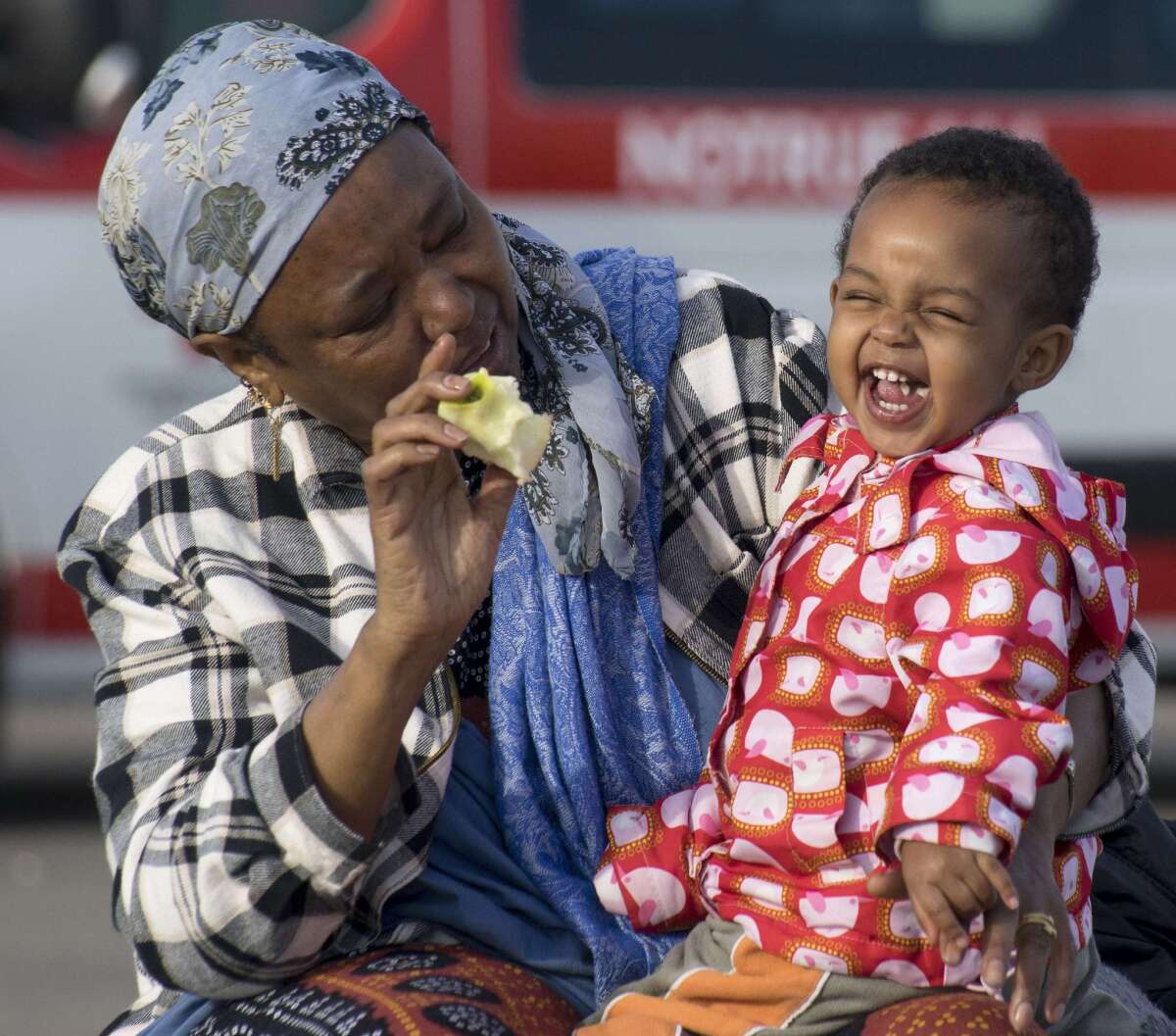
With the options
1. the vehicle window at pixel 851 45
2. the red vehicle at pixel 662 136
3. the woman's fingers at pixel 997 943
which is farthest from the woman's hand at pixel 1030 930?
the vehicle window at pixel 851 45

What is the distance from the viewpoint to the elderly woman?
7.08 ft

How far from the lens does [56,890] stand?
5750 mm

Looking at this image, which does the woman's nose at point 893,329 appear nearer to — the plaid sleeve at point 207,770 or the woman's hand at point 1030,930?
the woman's hand at point 1030,930

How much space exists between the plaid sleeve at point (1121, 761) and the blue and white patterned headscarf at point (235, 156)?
1074 millimetres

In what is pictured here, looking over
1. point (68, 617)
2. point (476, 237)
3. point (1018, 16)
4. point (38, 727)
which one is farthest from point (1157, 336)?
point (38, 727)

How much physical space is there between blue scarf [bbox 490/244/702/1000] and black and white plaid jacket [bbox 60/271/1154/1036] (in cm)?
8

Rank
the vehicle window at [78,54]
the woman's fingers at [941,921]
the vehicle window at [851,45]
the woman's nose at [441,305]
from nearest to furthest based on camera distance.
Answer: the woman's fingers at [941,921]
the woman's nose at [441,305]
the vehicle window at [78,54]
the vehicle window at [851,45]

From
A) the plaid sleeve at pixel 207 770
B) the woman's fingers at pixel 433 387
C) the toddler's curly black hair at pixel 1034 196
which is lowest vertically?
the plaid sleeve at pixel 207 770

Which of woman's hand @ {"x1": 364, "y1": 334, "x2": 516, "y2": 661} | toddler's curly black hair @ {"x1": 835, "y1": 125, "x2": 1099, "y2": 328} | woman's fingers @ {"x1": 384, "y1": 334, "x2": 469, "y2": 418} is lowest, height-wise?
woman's hand @ {"x1": 364, "y1": 334, "x2": 516, "y2": 661}

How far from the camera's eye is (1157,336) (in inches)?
228

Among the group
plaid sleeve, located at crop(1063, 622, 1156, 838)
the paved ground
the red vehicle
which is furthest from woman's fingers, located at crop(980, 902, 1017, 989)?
the red vehicle

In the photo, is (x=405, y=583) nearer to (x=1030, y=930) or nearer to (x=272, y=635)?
(x=272, y=635)

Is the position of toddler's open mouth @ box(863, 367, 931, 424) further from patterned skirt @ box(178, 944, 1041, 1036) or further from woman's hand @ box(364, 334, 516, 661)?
patterned skirt @ box(178, 944, 1041, 1036)

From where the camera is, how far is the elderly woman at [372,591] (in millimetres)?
2158
